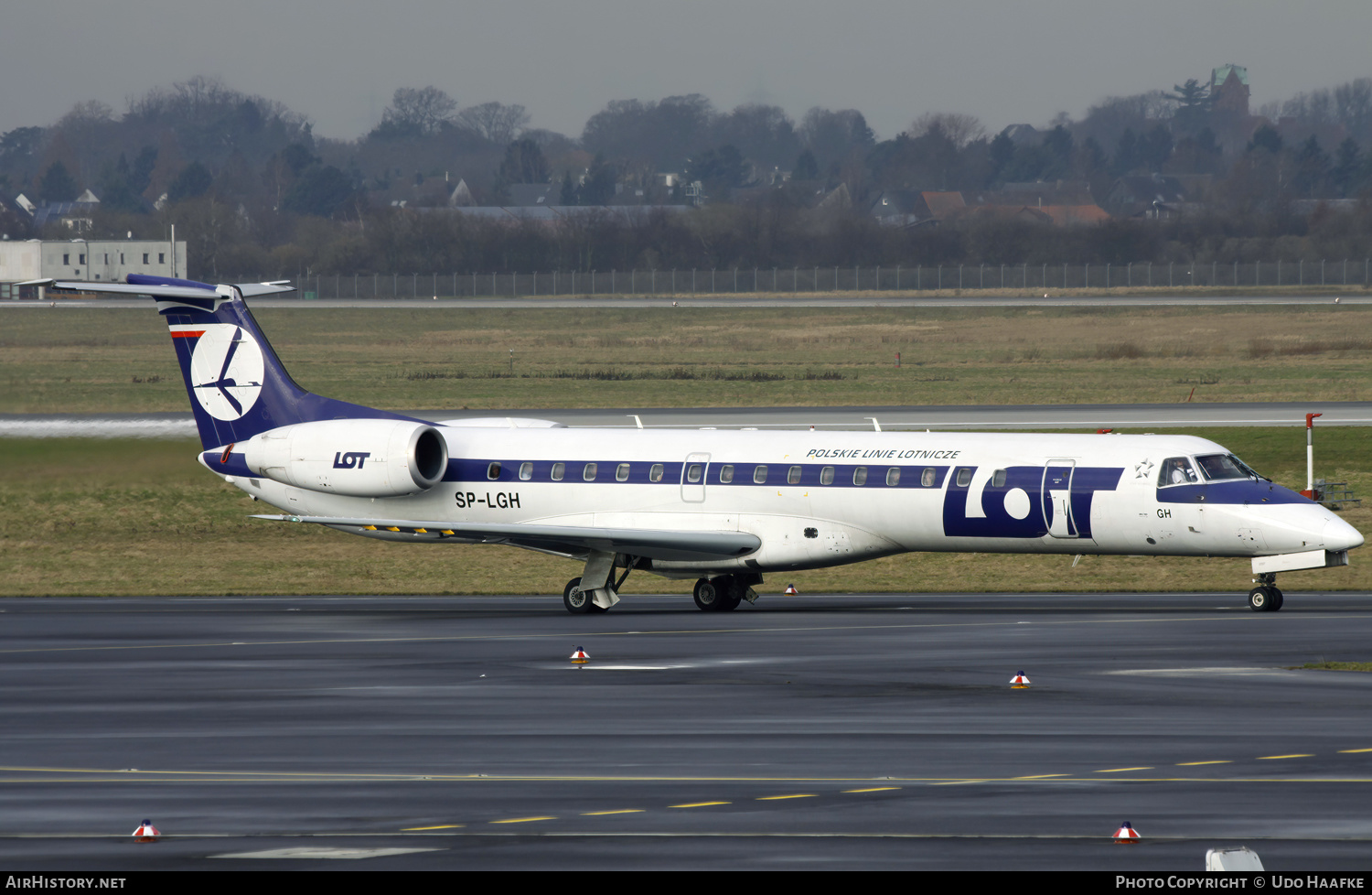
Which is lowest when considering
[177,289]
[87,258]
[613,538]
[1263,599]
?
[1263,599]

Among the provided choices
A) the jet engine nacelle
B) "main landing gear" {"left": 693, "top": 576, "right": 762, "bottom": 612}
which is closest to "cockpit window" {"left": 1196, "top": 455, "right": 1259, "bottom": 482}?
"main landing gear" {"left": 693, "top": 576, "right": 762, "bottom": 612}

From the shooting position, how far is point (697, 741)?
63.8 ft

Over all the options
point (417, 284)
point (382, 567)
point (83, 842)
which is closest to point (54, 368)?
point (382, 567)

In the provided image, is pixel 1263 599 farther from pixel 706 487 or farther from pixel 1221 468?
pixel 706 487

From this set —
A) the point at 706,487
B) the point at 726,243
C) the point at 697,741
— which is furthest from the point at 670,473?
the point at 726,243

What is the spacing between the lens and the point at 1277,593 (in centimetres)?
3138

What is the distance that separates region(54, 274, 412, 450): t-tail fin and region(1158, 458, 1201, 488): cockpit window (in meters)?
15.7

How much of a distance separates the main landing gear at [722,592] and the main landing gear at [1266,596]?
9125mm

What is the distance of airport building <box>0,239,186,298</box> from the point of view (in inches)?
6432

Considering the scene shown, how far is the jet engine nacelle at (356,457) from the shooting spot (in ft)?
116

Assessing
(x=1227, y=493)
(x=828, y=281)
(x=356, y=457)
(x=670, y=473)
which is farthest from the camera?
(x=828, y=281)

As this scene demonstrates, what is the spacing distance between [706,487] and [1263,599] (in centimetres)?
1008

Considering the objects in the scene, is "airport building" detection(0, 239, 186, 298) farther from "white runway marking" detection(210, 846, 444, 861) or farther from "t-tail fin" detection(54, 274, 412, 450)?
"white runway marking" detection(210, 846, 444, 861)
